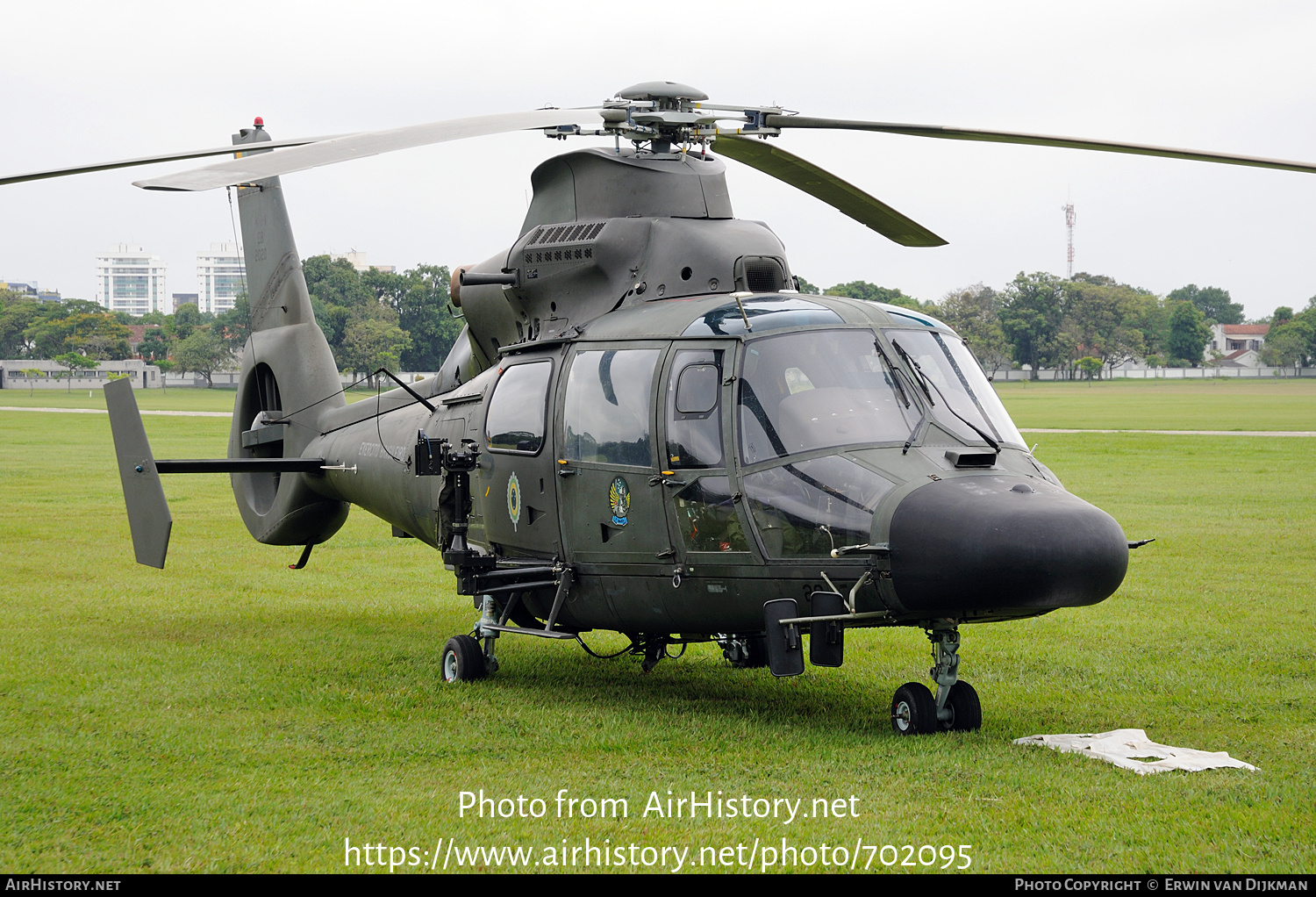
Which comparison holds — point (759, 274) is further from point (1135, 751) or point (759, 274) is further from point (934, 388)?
point (1135, 751)

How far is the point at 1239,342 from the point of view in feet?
531

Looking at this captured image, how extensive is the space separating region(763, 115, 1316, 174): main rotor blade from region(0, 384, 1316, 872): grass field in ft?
11.1

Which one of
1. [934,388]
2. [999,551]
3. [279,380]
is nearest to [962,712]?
[999,551]

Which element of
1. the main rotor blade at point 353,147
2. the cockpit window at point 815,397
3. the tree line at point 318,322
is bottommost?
the cockpit window at point 815,397

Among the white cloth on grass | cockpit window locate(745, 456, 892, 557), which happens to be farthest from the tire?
cockpit window locate(745, 456, 892, 557)

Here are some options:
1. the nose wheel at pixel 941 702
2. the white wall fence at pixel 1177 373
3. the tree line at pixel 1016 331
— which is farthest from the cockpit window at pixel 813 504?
the white wall fence at pixel 1177 373

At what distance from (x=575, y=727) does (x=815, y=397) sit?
2481mm

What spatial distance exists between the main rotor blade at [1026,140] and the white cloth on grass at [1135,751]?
344 cm

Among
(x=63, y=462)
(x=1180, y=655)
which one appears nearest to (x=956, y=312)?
(x=63, y=462)

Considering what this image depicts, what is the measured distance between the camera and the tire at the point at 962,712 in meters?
7.25

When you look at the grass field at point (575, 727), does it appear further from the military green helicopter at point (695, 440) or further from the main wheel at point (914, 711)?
the military green helicopter at point (695, 440)

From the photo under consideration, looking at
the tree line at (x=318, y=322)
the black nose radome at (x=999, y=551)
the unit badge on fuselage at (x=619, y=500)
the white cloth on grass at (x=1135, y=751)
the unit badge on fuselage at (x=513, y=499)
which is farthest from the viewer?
the tree line at (x=318, y=322)
